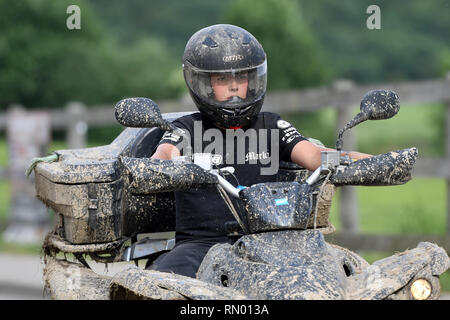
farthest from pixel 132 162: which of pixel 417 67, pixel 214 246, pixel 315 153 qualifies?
pixel 417 67

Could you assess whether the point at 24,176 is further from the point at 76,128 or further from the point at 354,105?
the point at 354,105

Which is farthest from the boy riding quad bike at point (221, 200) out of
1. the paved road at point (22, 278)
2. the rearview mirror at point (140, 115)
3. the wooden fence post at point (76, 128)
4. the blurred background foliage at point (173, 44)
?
the blurred background foliage at point (173, 44)

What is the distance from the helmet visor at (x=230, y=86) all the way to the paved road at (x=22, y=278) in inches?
184

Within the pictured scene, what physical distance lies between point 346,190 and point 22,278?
3808 mm

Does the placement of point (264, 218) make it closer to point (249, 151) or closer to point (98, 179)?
point (249, 151)

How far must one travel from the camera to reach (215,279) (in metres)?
4.26

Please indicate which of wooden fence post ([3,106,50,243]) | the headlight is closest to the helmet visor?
the headlight

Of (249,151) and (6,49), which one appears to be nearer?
(249,151)

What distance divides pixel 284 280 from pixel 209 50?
1.61 meters

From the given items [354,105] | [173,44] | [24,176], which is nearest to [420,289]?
[354,105]

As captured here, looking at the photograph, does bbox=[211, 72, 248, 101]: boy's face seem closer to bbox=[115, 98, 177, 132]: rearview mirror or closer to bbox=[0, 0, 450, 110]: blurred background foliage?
bbox=[115, 98, 177, 132]: rearview mirror

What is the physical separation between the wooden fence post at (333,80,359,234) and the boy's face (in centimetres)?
541

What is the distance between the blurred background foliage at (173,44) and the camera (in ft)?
104

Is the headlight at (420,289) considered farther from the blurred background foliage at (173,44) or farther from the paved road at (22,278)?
the blurred background foliage at (173,44)
